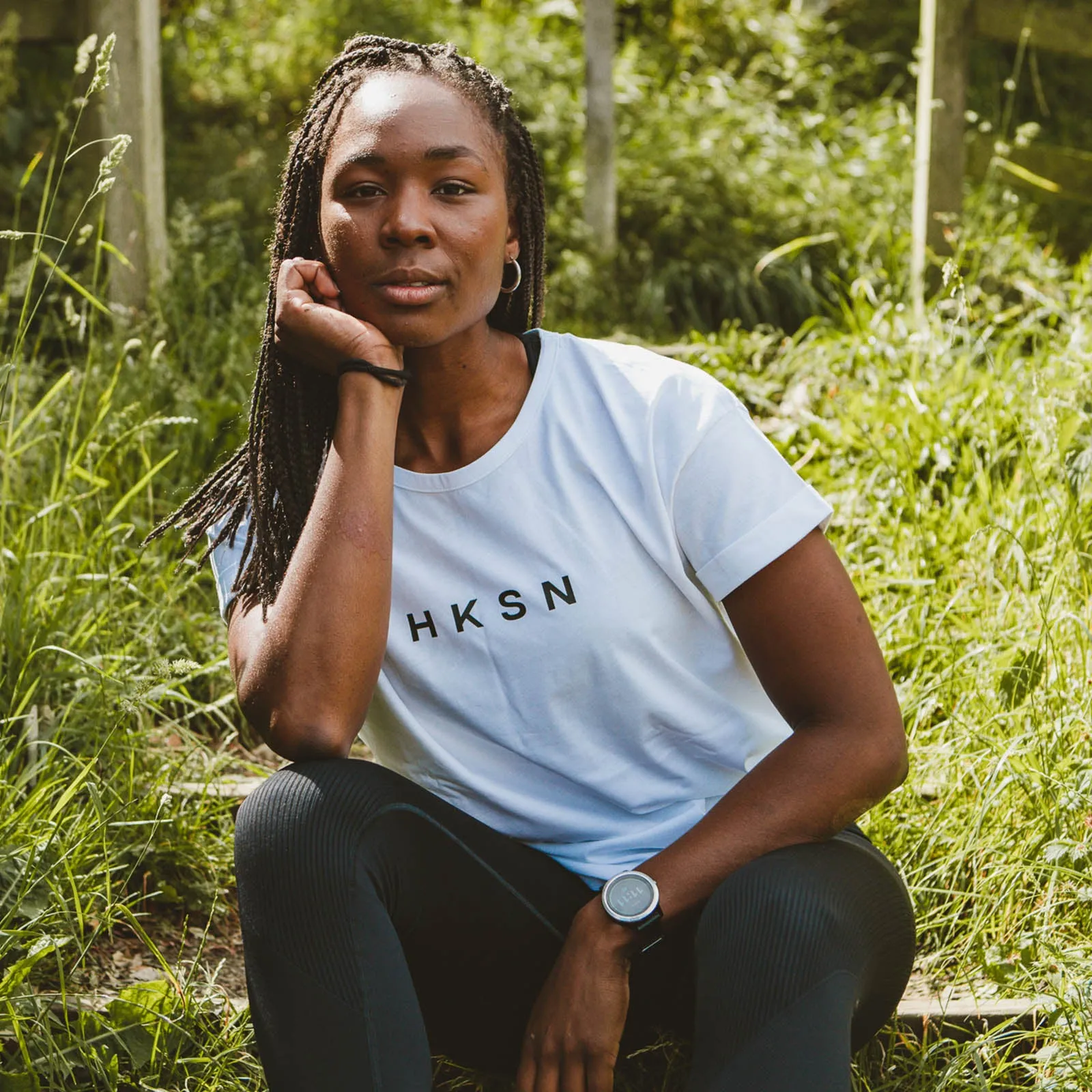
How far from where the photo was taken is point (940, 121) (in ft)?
15.7

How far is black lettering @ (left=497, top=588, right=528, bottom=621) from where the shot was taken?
1.94 metres

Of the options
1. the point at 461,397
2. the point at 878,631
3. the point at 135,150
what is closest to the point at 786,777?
the point at 461,397

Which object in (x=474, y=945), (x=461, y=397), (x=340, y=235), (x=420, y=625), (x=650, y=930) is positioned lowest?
(x=474, y=945)

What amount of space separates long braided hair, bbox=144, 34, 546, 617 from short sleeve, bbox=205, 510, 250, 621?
0.04 ft

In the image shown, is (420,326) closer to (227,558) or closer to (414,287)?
(414,287)

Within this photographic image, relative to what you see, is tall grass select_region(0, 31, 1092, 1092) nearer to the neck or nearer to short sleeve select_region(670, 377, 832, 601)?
the neck

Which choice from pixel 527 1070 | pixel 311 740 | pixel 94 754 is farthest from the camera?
pixel 94 754

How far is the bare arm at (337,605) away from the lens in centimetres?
185

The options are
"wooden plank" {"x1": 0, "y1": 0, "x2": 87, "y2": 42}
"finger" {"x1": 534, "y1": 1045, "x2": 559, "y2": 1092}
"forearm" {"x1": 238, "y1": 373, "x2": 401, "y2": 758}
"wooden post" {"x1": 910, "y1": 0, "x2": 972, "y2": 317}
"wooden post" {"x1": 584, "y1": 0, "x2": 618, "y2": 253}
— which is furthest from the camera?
"wooden post" {"x1": 584, "y1": 0, "x2": 618, "y2": 253}

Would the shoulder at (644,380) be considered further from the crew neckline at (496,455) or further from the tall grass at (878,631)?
the tall grass at (878,631)

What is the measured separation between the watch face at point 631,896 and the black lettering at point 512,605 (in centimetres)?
37

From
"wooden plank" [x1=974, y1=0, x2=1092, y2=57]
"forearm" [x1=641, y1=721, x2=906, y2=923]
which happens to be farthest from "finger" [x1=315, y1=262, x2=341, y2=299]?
"wooden plank" [x1=974, y1=0, x2=1092, y2=57]

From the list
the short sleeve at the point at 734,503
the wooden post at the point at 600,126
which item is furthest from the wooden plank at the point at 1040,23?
the short sleeve at the point at 734,503

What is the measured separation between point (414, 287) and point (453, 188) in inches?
5.8
